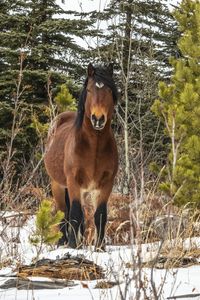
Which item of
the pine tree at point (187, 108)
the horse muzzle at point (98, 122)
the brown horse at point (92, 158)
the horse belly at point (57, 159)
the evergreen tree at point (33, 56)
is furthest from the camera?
the evergreen tree at point (33, 56)

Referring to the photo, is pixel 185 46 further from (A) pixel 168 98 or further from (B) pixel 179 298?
(B) pixel 179 298

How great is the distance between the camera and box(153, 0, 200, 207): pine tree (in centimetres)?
786

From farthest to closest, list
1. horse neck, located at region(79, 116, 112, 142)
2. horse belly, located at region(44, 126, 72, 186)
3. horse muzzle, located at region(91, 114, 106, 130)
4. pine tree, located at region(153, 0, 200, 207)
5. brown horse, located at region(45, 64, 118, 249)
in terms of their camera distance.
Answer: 1. pine tree, located at region(153, 0, 200, 207)
2. horse belly, located at region(44, 126, 72, 186)
3. horse neck, located at region(79, 116, 112, 142)
4. brown horse, located at region(45, 64, 118, 249)
5. horse muzzle, located at region(91, 114, 106, 130)

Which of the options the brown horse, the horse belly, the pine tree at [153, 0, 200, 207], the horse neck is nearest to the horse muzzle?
the brown horse

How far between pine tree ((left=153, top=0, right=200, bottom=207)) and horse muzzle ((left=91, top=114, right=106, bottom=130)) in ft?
5.76

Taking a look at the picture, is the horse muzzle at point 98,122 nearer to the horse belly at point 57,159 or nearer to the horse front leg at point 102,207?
the horse front leg at point 102,207

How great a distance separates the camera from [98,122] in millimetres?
5934

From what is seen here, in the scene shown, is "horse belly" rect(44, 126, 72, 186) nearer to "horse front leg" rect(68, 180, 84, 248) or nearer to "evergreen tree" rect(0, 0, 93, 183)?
"horse front leg" rect(68, 180, 84, 248)

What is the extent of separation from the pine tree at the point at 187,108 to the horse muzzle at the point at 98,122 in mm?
1756

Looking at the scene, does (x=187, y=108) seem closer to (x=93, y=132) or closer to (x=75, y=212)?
(x=93, y=132)

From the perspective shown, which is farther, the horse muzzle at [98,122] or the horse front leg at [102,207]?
the horse front leg at [102,207]

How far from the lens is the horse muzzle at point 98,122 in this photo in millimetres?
5922

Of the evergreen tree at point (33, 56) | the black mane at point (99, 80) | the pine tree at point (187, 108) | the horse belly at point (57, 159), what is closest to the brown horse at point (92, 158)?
the black mane at point (99, 80)

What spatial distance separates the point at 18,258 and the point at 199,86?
167 inches
